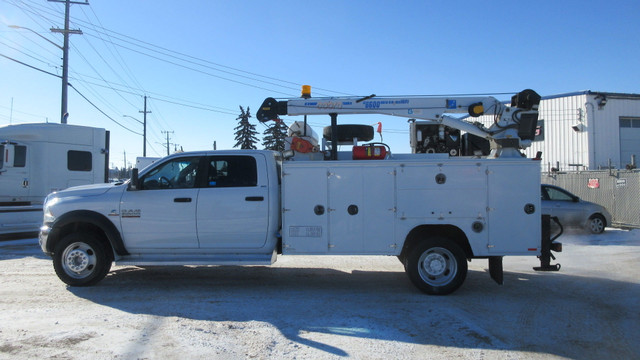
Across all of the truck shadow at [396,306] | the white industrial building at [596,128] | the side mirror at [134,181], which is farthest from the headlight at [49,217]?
the white industrial building at [596,128]

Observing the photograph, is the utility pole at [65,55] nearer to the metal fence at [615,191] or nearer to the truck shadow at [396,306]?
the truck shadow at [396,306]

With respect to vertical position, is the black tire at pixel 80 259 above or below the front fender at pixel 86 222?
below

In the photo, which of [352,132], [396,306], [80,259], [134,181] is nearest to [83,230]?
[80,259]

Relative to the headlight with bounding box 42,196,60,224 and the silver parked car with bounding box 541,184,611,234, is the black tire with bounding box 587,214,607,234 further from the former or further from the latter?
the headlight with bounding box 42,196,60,224

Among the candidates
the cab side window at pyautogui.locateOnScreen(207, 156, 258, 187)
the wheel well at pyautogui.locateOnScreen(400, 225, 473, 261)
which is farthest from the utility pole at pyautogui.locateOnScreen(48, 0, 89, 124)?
the wheel well at pyautogui.locateOnScreen(400, 225, 473, 261)

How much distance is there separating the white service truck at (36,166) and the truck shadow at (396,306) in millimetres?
5887

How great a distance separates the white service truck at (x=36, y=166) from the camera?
11.6 m

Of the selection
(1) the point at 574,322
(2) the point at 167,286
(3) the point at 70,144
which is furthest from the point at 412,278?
(3) the point at 70,144

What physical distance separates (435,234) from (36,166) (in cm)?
1100

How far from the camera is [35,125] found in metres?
11.8

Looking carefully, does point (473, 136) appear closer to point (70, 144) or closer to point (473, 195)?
point (473, 195)

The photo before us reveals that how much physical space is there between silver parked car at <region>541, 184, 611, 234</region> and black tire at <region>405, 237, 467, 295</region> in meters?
7.49

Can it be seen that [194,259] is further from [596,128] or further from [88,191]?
[596,128]

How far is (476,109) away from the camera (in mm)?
6855
